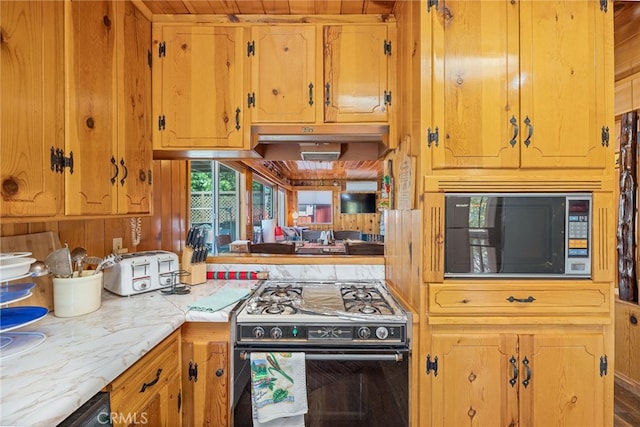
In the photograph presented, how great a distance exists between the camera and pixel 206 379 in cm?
136

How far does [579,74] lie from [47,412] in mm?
2199

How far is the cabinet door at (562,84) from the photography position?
1323 millimetres

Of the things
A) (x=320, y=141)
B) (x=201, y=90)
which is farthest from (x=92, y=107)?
(x=320, y=141)

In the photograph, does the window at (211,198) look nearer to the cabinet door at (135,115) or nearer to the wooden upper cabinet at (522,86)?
the cabinet door at (135,115)

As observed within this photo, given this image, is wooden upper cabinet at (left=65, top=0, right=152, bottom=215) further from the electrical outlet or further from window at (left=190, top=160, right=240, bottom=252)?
window at (left=190, top=160, right=240, bottom=252)

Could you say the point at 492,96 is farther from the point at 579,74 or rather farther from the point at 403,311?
the point at 403,311

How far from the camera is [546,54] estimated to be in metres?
1.33

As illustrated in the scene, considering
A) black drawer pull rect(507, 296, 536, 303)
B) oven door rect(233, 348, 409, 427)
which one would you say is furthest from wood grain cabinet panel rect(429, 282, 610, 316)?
oven door rect(233, 348, 409, 427)

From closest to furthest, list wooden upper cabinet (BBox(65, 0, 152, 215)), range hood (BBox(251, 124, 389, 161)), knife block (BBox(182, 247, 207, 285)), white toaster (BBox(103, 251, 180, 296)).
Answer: wooden upper cabinet (BBox(65, 0, 152, 215)), white toaster (BBox(103, 251, 180, 296)), range hood (BBox(251, 124, 389, 161)), knife block (BBox(182, 247, 207, 285))

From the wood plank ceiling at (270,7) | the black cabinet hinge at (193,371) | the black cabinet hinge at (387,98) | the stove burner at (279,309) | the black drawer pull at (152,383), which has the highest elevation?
the wood plank ceiling at (270,7)

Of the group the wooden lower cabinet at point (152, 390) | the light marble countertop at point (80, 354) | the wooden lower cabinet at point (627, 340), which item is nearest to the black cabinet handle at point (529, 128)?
the light marble countertop at point (80, 354)

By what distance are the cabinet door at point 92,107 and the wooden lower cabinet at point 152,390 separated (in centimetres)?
65

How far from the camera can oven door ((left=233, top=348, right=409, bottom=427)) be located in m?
1.31

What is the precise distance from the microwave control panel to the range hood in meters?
0.92
